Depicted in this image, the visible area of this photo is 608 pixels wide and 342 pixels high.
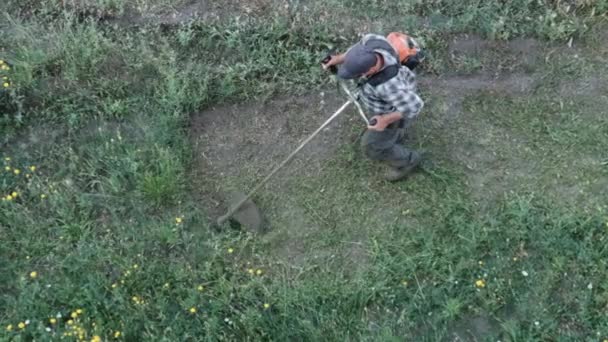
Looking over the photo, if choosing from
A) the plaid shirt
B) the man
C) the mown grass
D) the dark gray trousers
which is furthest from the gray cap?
the mown grass

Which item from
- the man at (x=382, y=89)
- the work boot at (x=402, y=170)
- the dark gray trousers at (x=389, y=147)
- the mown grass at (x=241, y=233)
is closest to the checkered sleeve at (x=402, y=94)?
the man at (x=382, y=89)

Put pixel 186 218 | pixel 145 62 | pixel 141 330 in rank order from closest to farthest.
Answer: pixel 141 330, pixel 186 218, pixel 145 62

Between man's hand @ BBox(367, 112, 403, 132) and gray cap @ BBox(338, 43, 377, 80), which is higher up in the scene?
gray cap @ BBox(338, 43, 377, 80)

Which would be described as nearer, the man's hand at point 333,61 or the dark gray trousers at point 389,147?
the man's hand at point 333,61

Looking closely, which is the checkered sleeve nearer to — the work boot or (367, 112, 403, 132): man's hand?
(367, 112, 403, 132): man's hand

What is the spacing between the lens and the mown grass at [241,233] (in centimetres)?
424

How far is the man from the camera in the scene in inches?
162

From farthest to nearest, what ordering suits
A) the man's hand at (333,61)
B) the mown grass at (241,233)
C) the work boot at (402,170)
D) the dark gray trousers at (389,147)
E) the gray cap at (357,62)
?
1. the work boot at (402,170)
2. the dark gray trousers at (389,147)
3. the man's hand at (333,61)
4. the mown grass at (241,233)
5. the gray cap at (357,62)

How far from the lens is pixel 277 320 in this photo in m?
4.24

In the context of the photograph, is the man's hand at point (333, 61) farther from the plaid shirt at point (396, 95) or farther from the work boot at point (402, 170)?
the work boot at point (402, 170)

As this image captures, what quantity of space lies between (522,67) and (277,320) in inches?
99.2

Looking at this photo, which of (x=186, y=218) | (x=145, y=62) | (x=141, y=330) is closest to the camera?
(x=141, y=330)

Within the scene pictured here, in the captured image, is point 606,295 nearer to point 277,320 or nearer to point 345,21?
point 277,320

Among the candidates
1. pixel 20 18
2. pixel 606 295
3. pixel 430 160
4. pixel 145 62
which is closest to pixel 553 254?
pixel 606 295
